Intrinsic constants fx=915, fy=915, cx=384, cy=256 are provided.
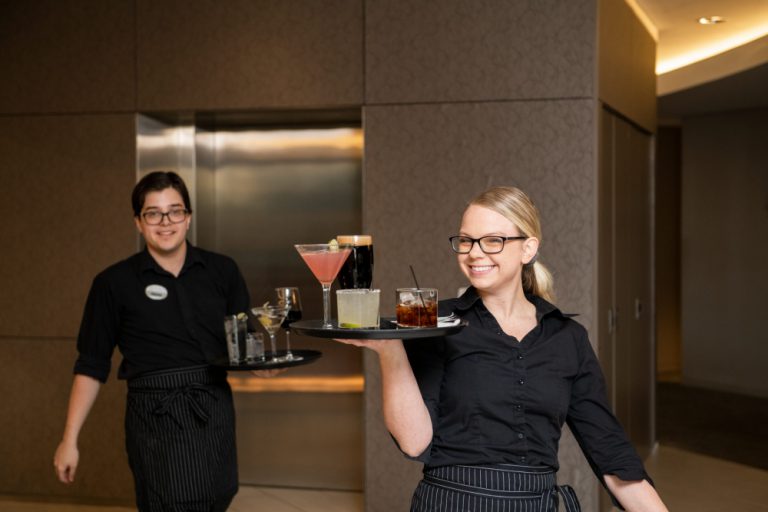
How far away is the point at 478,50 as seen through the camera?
14.7ft

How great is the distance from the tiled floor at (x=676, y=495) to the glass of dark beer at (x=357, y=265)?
3085mm

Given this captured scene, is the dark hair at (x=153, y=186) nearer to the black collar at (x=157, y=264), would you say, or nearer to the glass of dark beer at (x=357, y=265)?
the black collar at (x=157, y=264)

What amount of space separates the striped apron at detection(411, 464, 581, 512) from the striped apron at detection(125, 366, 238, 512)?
3.58 ft

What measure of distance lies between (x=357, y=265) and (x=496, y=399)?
428 mm

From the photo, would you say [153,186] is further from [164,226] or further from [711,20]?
[711,20]

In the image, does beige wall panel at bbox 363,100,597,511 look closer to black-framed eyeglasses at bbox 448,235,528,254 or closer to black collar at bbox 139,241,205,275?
black collar at bbox 139,241,205,275

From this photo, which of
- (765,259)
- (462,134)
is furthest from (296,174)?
(765,259)

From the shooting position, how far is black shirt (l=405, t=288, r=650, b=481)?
2.02 m

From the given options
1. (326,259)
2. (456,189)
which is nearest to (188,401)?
(326,259)

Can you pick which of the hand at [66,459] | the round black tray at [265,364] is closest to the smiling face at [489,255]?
the round black tray at [265,364]

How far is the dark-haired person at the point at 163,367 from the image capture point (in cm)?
290

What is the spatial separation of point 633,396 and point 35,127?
3870 millimetres

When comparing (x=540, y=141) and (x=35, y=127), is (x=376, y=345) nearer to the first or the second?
(x=540, y=141)

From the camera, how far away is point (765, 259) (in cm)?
855
